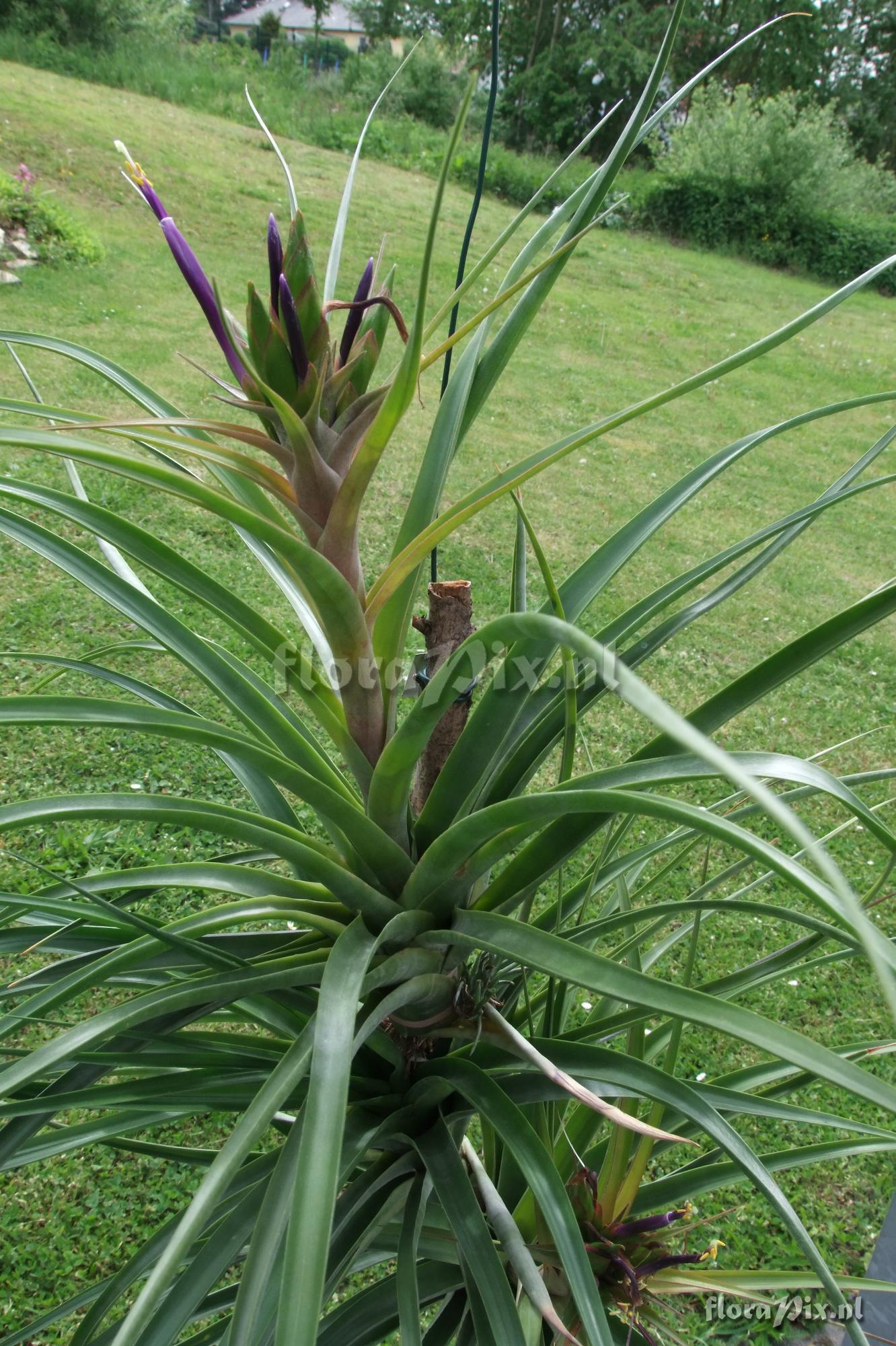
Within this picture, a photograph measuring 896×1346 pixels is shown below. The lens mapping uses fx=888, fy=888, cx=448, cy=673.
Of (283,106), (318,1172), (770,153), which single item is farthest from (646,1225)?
(770,153)

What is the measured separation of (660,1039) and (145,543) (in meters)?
0.80

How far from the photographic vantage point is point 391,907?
29.6 inches

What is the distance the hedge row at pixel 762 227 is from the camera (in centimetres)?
1144

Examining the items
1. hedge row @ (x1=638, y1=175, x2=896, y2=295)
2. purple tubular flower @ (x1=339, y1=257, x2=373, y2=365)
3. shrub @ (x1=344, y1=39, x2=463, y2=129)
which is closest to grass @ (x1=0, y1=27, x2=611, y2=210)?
shrub @ (x1=344, y1=39, x2=463, y2=129)

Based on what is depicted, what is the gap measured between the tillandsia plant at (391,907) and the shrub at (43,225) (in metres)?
6.18

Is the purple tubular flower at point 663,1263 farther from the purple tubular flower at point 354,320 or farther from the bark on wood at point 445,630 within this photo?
the purple tubular flower at point 354,320

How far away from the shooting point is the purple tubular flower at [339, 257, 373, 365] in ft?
2.19

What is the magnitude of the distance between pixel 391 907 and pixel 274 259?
0.51 metres

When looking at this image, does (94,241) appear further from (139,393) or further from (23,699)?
(23,699)

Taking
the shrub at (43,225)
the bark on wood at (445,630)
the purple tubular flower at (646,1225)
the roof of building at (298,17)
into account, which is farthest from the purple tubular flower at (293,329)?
the roof of building at (298,17)

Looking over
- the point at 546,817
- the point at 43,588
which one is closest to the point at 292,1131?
the point at 546,817

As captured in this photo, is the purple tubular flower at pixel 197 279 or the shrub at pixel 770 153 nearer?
the purple tubular flower at pixel 197 279

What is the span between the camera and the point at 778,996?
2016 mm

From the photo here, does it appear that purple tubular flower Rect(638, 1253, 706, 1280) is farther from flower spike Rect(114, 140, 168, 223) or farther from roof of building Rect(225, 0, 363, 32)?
roof of building Rect(225, 0, 363, 32)
